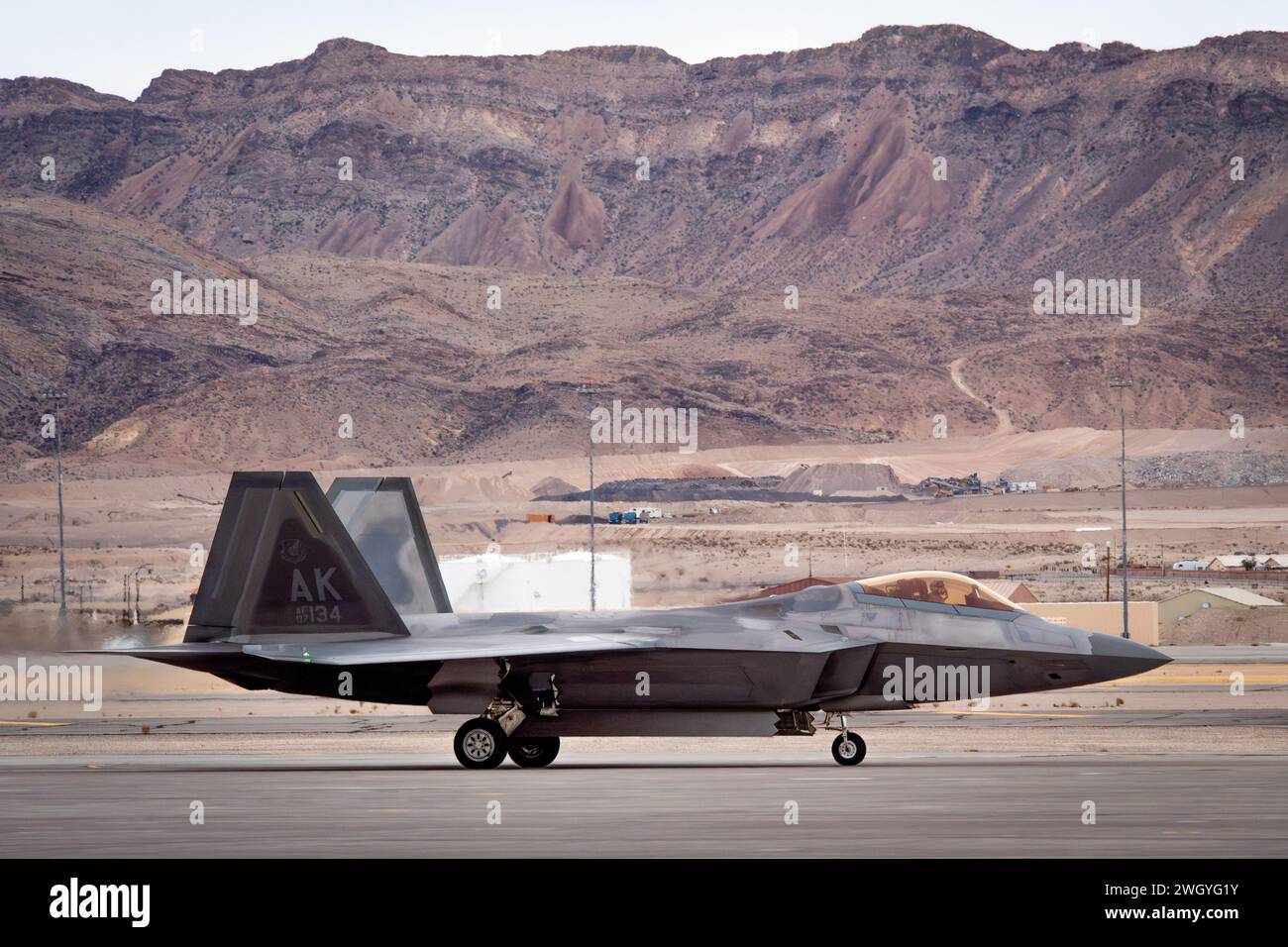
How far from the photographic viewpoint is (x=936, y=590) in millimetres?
26266

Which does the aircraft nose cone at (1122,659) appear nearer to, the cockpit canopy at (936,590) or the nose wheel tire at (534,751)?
the cockpit canopy at (936,590)

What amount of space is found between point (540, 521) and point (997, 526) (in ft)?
100

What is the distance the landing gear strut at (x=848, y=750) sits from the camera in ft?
82.8

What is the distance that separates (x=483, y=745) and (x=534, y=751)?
3.48ft

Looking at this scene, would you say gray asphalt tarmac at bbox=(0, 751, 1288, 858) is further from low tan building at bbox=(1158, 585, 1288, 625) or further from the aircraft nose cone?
low tan building at bbox=(1158, 585, 1288, 625)

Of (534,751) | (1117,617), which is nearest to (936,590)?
(534,751)

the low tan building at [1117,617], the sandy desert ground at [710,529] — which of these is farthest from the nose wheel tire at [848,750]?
the sandy desert ground at [710,529]

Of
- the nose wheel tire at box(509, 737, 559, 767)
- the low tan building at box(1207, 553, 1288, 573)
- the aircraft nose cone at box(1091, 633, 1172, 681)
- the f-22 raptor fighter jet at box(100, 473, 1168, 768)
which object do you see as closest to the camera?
the f-22 raptor fighter jet at box(100, 473, 1168, 768)

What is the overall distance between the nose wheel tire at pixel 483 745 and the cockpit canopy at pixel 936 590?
5.83 meters

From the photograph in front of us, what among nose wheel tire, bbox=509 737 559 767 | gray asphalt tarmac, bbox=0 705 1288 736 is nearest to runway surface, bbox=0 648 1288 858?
gray asphalt tarmac, bbox=0 705 1288 736

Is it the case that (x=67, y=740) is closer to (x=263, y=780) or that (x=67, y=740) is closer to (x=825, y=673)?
(x=263, y=780)

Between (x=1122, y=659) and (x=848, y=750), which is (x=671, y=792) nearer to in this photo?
(x=848, y=750)

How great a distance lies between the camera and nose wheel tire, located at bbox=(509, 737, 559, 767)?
2594 cm

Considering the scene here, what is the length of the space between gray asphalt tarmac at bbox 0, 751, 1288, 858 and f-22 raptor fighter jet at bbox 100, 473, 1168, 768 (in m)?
0.86
